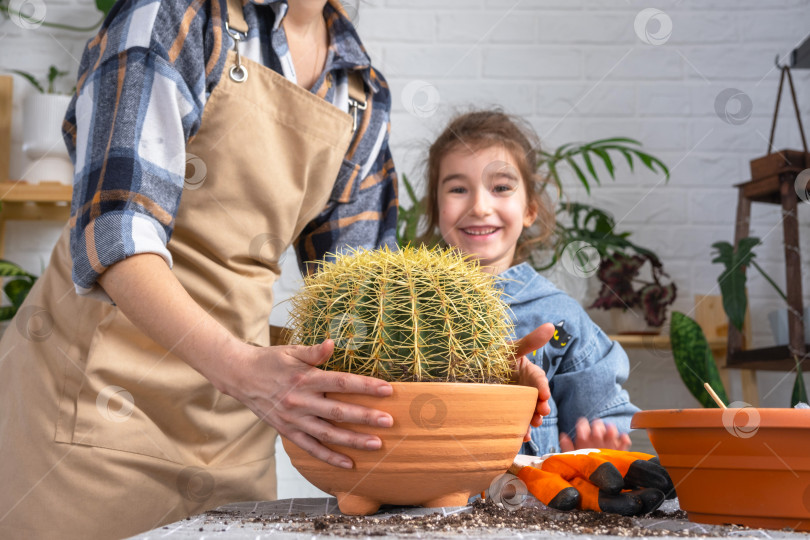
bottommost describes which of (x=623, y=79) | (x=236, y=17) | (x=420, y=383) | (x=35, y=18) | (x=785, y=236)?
(x=420, y=383)

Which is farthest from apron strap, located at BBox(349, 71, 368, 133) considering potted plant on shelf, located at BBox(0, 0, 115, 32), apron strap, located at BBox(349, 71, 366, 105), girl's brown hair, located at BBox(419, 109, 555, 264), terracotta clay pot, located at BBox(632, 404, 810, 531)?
potted plant on shelf, located at BBox(0, 0, 115, 32)

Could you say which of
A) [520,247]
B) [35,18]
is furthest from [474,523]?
[35,18]

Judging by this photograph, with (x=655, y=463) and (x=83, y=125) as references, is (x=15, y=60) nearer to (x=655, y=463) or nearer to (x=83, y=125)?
(x=83, y=125)

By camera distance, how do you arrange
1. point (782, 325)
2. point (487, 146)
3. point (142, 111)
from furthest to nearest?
point (782, 325) → point (487, 146) → point (142, 111)

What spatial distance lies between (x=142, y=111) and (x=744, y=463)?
0.65m

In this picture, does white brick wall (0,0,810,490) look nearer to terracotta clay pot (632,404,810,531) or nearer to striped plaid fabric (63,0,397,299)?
striped plaid fabric (63,0,397,299)

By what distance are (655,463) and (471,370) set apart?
0.19m

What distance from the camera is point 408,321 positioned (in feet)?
1.80

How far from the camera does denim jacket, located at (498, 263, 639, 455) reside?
1.05 metres

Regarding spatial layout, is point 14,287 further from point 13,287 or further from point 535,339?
point 535,339

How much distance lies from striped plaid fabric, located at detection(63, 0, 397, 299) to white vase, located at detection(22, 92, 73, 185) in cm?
111

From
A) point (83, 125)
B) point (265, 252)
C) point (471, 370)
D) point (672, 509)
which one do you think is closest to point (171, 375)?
point (265, 252)

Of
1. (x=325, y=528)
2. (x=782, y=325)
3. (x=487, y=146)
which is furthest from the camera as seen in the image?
(x=782, y=325)

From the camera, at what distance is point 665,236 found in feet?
6.89
